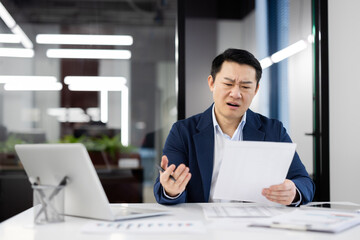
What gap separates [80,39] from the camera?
12.8 feet

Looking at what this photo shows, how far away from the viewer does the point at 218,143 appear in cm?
229

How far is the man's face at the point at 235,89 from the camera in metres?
2.22

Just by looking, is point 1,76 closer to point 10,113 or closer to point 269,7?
point 10,113

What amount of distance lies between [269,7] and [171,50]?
0.94 m

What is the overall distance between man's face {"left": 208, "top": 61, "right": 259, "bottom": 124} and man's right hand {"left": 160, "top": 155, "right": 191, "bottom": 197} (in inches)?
24.2

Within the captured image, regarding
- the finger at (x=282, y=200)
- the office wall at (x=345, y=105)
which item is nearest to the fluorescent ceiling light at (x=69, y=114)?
the office wall at (x=345, y=105)

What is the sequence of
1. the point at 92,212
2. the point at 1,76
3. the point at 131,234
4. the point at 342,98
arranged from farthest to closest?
the point at 1,76, the point at 342,98, the point at 92,212, the point at 131,234

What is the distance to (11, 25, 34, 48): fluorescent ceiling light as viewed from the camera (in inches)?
156

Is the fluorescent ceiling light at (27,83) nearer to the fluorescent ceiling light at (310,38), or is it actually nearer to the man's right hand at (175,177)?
the fluorescent ceiling light at (310,38)

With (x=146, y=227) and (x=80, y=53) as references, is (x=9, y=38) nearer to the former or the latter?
(x=80, y=53)

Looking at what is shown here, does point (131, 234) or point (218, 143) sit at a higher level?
point (218, 143)

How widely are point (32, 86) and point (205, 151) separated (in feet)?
7.33

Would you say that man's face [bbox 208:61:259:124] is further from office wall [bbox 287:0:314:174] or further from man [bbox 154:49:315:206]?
office wall [bbox 287:0:314:174]

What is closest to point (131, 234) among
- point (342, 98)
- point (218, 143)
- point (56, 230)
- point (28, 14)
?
point (56, 230)
